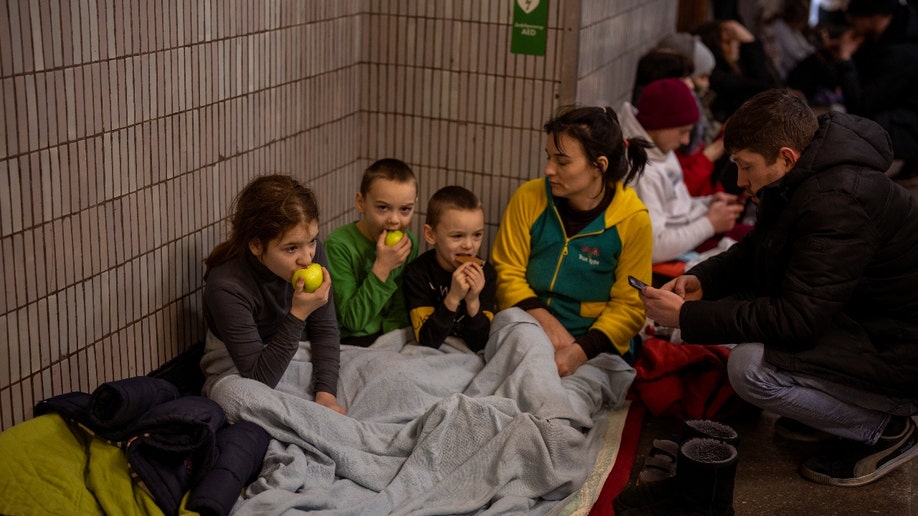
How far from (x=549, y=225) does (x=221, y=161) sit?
118 cm

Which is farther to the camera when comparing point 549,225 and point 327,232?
point 327,232

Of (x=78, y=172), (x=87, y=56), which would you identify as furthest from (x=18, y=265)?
(x=87, y=56)

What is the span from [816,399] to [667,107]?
1713 mm

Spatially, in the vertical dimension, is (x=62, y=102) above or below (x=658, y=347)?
above

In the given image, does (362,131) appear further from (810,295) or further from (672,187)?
(810,295)

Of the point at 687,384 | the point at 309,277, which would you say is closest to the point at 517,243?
the point at 687,384

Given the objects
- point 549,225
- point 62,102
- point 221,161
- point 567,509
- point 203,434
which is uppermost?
point 62,102

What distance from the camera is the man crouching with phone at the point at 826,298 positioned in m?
3.00

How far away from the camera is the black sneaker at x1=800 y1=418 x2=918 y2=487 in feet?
10.5

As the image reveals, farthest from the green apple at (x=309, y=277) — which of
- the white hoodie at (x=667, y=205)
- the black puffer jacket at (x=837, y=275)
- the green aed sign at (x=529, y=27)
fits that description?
the white hoodie at (x=667, y=205)

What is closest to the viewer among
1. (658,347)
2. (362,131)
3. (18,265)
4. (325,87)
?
(18,265)

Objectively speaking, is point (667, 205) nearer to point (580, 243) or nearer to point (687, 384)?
point (580, 243)

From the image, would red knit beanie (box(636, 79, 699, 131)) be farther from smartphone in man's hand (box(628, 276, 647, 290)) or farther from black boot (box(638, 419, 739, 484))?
black boot (box(638, 419, 739, 484))

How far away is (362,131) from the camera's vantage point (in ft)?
14.1
